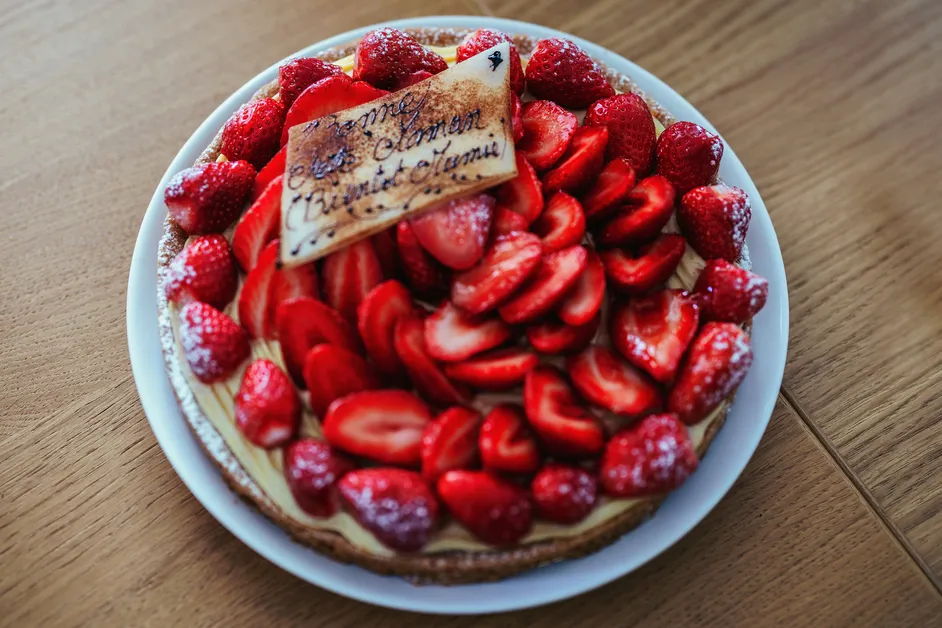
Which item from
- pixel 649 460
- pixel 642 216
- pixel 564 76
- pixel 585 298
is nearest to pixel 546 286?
pixel 585 298

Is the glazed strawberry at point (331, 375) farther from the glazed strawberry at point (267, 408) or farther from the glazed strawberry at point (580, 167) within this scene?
the glazed strawberry at point (580, 167)

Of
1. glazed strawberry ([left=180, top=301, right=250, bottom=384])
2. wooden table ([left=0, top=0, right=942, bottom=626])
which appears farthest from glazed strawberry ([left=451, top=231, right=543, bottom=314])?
wooden table ([left=0, top=0, right=942, bottom=626])

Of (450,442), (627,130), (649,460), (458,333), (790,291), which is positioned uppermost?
(627,130)

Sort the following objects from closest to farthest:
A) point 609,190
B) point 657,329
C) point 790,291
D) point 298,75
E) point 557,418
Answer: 1. point 557,418
2. point 657,329
3. point 609,190
4. point 298,75
5. point 790,291

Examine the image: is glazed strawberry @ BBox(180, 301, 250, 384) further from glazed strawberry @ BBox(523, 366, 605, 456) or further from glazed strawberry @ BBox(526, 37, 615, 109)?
glazed strawberry @ BBox(526, 37, 615, 109)

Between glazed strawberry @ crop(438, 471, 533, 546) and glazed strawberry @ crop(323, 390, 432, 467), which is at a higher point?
glazed strawberry @ crop(323, 390, 432, 467)

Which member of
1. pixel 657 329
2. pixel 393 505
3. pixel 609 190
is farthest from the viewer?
pixel 609 190

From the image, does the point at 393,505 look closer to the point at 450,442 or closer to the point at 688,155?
the point at 450,442
